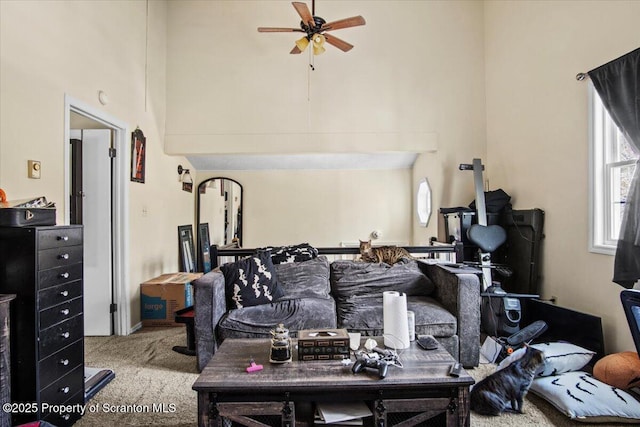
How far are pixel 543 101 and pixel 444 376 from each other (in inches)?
125

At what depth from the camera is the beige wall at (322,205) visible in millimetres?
5500

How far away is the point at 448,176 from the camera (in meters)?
4.54

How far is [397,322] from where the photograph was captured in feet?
6.14

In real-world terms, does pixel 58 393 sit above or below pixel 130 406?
above

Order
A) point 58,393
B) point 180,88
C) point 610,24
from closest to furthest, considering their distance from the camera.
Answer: point 58,393, point 610,24, point 180,88

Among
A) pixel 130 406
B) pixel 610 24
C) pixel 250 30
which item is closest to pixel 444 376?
pixel 130 406

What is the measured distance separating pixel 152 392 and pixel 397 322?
1.74 m

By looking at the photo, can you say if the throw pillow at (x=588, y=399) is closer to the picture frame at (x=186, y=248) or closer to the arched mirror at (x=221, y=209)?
the picture frame at (x=186, y=248)

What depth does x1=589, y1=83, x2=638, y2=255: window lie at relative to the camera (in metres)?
2.74

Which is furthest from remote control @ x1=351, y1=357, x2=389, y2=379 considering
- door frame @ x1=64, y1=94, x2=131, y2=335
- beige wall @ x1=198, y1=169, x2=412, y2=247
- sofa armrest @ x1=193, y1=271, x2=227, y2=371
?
beige wall @ x1=198, y1=169, x2=412, y2=247

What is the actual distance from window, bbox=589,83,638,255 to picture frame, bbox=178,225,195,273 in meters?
4.63

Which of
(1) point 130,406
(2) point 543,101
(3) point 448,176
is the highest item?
(2) point 543,101

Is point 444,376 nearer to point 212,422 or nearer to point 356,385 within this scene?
point 356,385

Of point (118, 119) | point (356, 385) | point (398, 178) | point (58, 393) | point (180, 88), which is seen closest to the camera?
point (356, 385)
